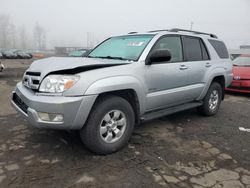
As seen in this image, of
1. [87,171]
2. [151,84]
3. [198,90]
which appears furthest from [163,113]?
[87,171]

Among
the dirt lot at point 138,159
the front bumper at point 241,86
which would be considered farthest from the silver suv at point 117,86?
the front bumper at point 241,86

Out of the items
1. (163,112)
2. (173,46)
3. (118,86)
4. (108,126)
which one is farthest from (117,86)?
(173,46)

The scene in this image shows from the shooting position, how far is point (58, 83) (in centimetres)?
289

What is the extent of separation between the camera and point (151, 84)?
3.70m

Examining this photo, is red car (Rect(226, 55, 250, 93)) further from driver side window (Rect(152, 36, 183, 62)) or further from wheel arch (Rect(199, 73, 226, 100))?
driver side window (Rect(152, 36, 183, 62))

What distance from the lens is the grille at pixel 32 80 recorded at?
10.1 feet

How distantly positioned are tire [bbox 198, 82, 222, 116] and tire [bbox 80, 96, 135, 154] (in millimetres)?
2357

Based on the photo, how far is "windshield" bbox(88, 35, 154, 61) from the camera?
3.84m

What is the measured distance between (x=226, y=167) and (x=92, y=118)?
73.3 inches

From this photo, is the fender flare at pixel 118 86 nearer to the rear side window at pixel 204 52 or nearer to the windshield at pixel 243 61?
the rear side window at pixel 204 52

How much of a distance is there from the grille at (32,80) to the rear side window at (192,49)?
2738 mm

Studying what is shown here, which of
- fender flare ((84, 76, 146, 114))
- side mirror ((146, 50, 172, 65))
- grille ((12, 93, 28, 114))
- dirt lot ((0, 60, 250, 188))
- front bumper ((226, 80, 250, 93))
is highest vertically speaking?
side mirror ((146, 50, 172, 65))

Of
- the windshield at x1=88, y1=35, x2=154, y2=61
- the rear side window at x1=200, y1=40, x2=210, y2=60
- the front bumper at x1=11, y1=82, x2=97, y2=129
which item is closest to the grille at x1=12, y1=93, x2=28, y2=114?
the front bumper at x1=11, y1=82, x2=97, y2=129

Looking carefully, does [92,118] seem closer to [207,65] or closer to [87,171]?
[87,171]
